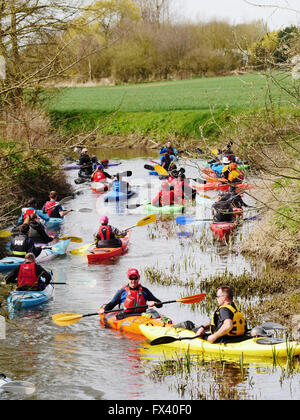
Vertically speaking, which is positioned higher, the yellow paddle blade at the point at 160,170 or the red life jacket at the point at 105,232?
the yellow paddle blade at the point at 160,170

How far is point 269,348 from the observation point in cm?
920

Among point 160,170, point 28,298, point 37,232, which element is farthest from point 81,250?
point 160,170

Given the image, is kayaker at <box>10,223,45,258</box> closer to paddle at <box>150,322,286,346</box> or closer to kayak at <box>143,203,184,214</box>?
paddle at <box>150,322,286,346</box>

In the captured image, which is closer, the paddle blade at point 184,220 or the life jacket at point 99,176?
the paddle blade at point 184,220

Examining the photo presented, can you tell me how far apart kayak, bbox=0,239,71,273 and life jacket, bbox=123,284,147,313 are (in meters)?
3.83

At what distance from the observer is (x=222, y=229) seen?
1683 centimetres

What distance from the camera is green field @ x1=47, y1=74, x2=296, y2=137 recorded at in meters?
36.6

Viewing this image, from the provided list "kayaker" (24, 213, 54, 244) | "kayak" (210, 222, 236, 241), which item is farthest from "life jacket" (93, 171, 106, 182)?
"kayaker" (24, 213, 54, 244)

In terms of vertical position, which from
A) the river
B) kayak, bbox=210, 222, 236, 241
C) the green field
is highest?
the green field

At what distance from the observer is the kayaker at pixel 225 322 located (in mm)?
9242

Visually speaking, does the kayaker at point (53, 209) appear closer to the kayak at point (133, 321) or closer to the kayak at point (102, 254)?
the kayak at point (102, 254)

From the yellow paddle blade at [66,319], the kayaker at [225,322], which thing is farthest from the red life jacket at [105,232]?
the kayaker at [225,322]

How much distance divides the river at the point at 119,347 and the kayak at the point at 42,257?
7.6 inches
